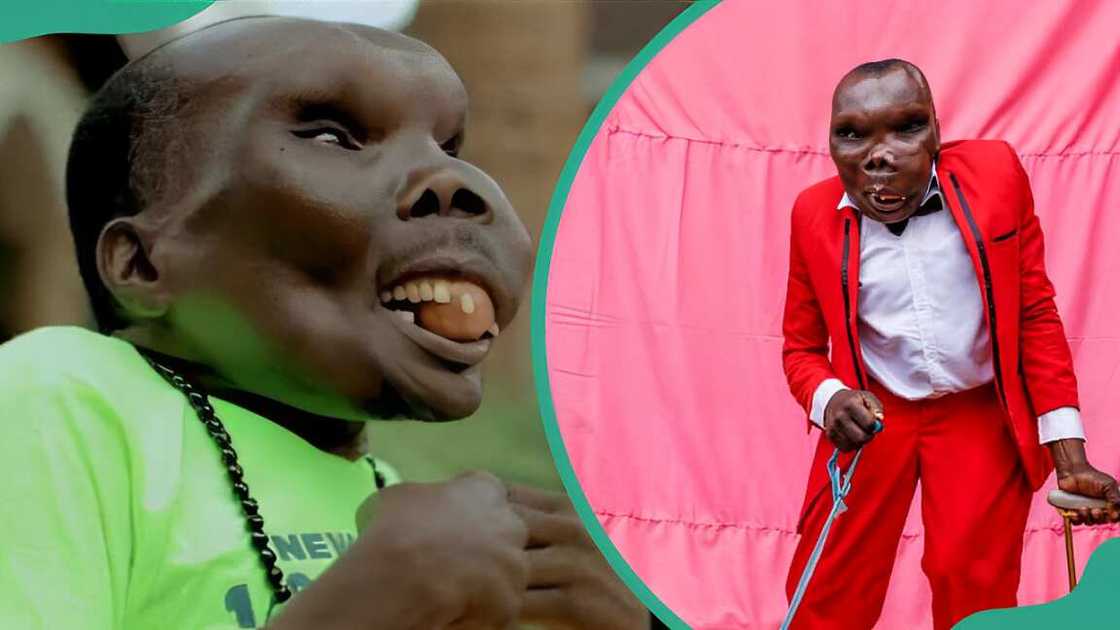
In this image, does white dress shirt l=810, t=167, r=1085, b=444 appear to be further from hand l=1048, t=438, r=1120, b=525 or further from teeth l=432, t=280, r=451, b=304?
teeth l=432, t=280, r=451, b=304

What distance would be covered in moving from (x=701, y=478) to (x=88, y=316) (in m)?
0.78

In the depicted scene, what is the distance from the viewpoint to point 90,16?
1.59 m

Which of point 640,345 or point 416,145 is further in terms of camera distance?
point 640,345

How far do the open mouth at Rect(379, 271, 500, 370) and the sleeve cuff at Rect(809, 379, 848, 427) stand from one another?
43cm

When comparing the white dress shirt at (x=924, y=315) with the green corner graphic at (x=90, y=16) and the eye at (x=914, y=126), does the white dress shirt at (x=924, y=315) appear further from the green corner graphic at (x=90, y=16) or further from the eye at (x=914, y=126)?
the green corner graphic at (x=90, y=16)

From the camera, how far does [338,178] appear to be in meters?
1.47

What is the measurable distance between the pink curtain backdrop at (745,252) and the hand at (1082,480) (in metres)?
0.08

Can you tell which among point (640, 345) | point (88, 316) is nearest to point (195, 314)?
point (88, 316)

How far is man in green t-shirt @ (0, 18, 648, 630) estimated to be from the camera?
1.40 meters

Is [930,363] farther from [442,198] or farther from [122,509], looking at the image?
[122,509]

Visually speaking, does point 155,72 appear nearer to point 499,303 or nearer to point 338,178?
point 338,178

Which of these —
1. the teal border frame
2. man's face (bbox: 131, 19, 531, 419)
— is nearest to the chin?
man's face (bbox: 131, 19, 531, 419)

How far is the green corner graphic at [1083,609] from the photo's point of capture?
162 centimetres

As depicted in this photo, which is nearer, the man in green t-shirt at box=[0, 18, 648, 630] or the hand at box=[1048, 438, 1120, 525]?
the man in green t-shirt at box=[0, 18, 648, 630]
